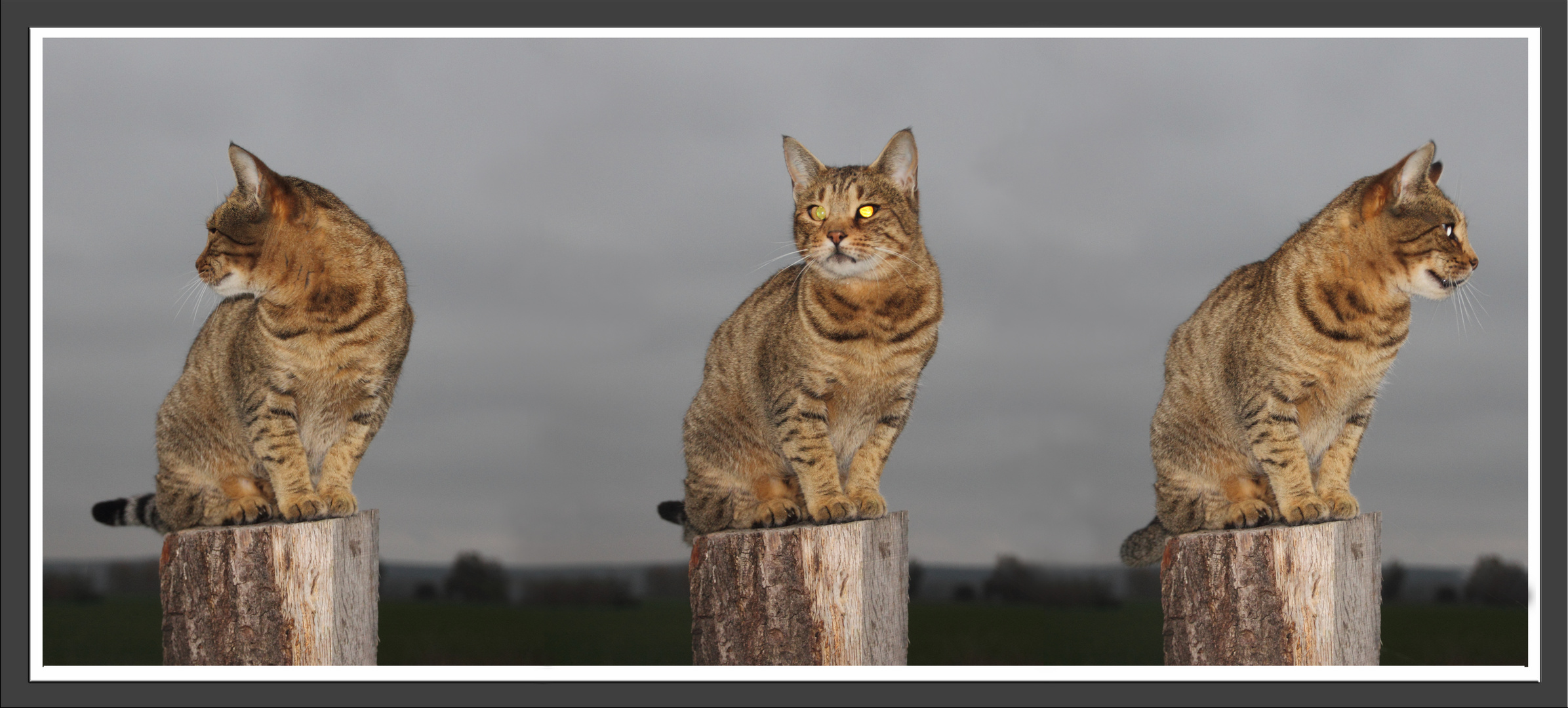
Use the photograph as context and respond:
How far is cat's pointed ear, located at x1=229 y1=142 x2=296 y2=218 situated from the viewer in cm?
481

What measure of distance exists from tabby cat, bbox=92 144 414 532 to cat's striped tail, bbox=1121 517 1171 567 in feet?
11.5

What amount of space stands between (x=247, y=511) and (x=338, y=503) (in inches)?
18.0

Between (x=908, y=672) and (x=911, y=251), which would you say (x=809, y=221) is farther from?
(x=908, y=672)

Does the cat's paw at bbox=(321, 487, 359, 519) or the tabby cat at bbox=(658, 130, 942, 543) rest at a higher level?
the tabby cat at bbox=(658, 130, 942, 543)

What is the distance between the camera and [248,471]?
5258 mm

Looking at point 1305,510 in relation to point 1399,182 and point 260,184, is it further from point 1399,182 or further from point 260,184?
point 260,184

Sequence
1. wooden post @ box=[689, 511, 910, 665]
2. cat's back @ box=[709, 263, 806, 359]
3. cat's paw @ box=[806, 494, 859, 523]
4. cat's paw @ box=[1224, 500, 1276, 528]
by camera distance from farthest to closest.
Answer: cat's back @ box=[709, 263, 806, 359] → cat's paw @ box=[1224, 500, 1276, 528] → cat's paw @ box=[806, 494, 859, 523] → wooden post @ box=[689, 511, 910, 665]

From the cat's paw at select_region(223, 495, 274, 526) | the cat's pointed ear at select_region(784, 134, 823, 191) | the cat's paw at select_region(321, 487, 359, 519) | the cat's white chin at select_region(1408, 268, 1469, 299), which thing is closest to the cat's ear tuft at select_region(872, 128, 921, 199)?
the cat's pointed ear at select_region(784, 134, 823, 191)

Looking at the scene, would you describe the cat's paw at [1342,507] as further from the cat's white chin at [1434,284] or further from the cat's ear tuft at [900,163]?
the cat's ear tuft at [900,163]

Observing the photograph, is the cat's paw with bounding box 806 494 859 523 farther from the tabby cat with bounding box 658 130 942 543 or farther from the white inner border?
the white inner border

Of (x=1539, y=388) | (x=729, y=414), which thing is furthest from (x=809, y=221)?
(x=1539, y=388)

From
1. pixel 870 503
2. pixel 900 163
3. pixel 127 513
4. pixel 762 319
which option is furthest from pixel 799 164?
pixel 127 513

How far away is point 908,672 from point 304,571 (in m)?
2.52

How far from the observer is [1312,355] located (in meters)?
4.84
